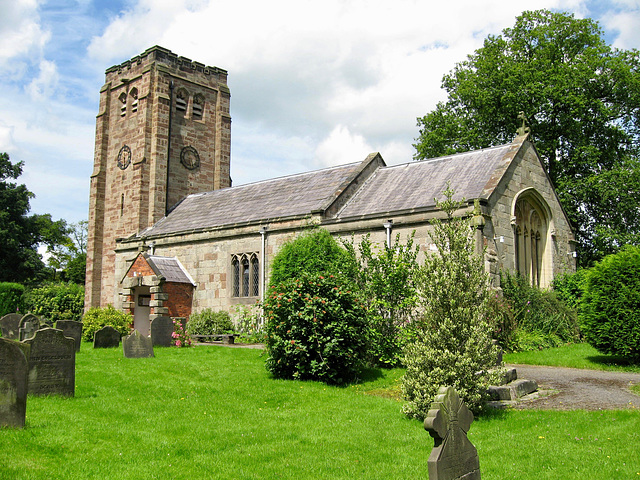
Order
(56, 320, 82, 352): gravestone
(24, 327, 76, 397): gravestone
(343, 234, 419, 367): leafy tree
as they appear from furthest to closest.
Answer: (56, 320, 82, 352): gravestone, (343, 234, 419, 367): leafy tree, (24, 327, 76, 397): gravestone

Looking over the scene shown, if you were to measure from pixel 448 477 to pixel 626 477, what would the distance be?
2.36 m

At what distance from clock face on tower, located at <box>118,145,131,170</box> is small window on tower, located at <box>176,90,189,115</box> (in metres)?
3.72

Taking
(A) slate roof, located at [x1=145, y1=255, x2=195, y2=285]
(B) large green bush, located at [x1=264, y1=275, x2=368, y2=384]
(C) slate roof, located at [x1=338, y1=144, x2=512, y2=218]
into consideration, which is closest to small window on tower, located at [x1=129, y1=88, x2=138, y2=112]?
(A) slate roof, located at [x1=145, y1=255, x2=195, y2=285]

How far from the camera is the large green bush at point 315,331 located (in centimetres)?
1190

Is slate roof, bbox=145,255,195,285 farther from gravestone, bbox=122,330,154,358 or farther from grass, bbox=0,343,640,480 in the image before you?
grass, bbox=0,343,640,480

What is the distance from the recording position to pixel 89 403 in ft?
30.0

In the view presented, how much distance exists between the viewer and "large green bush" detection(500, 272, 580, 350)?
55.0 feet

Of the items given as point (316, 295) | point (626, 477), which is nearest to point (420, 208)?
point (316, 295)

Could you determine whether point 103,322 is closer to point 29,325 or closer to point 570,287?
point 29,325

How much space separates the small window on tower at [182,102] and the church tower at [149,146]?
0.06 meters

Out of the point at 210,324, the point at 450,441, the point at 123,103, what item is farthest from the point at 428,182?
the point at 123,103

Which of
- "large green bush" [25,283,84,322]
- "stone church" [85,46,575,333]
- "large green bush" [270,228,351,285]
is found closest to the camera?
"large green bush" [270,228,351,285]

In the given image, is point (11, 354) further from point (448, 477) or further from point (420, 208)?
point (420, 208)

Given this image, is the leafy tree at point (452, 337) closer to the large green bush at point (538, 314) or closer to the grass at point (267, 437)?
the grass at point (267, 437)
